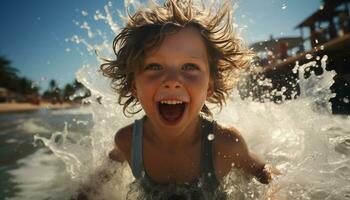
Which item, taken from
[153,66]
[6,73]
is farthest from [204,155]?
[6,73]

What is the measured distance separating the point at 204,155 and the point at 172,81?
2.29 feet

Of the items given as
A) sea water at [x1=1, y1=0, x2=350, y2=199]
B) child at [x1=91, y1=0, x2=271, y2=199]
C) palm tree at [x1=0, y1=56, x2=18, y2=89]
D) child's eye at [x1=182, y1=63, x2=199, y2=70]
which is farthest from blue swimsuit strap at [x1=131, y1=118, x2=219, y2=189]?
palm tree at [x1=0, y1=56, x2=18, y2=89]

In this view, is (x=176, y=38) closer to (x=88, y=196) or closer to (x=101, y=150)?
(x=88, y=196)

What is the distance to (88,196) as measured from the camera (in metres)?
2.57

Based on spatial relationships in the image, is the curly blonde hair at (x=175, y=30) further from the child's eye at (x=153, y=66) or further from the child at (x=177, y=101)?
the child's eye at (x=153, y=66)

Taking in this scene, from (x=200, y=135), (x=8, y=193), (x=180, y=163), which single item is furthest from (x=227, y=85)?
(x=8, y=193)

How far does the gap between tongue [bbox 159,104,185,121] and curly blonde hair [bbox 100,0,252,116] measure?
0.40 m

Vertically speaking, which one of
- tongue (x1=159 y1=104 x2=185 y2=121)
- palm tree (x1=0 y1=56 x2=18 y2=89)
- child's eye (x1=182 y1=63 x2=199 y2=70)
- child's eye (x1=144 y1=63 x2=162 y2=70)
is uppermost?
palm tree (x1=0 y1=56 x2=18 y2=89)

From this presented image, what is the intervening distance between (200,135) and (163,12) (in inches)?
39.9

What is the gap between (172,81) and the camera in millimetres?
2160

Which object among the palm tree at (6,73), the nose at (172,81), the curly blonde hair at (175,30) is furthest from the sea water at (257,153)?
the palm tree at (6,73)

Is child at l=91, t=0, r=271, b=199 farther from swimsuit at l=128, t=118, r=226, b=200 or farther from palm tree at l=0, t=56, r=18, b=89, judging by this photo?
palm tree at l=0, t=56, r=18, b=89

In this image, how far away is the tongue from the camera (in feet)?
7.32

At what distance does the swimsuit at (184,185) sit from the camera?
2457mm
